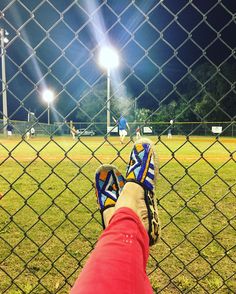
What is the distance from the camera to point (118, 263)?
1.35m

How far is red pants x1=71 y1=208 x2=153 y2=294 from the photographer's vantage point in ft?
4.09

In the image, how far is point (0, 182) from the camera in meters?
6.25

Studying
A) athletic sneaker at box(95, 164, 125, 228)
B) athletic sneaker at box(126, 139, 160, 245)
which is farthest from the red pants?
athletic sneaker at box(95, 164, 125, 228)

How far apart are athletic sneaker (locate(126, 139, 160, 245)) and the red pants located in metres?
0.24

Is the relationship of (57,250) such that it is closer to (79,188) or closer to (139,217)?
(139,217)

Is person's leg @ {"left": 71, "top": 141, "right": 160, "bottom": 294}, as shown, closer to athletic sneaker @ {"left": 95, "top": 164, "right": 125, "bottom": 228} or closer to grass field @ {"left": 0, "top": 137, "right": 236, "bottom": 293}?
athletic sneaker @ {"left": 95, "top": 164, "right": 125, "bottom": 228}

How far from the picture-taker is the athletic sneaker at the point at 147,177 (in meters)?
1.89

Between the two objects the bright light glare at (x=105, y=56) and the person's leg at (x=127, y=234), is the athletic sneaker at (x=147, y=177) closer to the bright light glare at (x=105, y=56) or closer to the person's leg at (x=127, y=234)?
the person's leg at (x=127, y=234)

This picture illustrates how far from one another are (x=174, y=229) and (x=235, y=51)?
1878 millimetres

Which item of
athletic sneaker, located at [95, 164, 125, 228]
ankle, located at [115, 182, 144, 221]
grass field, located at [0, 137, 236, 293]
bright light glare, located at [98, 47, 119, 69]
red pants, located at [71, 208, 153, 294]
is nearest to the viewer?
red pants, located at [71, 208, 153, 294]

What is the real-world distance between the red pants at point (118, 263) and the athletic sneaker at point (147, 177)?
0.78 feet

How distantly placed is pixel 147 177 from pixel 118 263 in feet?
2.68

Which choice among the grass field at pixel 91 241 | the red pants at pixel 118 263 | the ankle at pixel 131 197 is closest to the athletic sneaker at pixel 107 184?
the grass field at pixel 91 241

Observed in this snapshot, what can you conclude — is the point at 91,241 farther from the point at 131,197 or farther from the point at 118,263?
the point at 118,263
